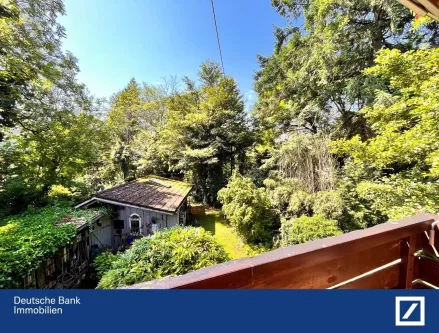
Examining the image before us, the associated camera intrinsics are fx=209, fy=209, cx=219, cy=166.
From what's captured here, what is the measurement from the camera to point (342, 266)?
92 centimetres

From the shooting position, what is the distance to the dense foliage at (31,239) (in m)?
4.48

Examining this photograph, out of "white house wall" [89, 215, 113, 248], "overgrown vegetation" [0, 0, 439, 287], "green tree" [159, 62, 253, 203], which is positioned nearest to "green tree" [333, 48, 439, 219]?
"overgrown vegetation" [0, 0, 439, 287]

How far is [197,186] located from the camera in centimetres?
1547

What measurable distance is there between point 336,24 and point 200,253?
394 inches

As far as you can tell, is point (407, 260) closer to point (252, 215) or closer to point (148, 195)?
point (252, 215)

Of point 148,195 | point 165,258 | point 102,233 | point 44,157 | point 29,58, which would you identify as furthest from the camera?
point 148,195

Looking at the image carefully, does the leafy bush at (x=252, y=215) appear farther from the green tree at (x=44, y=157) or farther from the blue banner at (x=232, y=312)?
the green tree at (x=44, y=157)

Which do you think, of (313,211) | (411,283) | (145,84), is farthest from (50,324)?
(145,84)

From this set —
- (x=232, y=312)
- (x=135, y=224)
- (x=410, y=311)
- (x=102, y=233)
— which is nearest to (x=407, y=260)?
(x=410, y=311)

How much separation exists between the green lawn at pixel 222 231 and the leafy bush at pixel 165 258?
3982 millimetres

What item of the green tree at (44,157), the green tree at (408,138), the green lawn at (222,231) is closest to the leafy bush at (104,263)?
the green lawn at (222,231)

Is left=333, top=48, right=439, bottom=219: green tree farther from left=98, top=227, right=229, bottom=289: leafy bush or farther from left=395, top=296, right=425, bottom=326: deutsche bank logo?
left=395, top=296, right=425, bottom=326: deutsche bank logo

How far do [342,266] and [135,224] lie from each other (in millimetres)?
9148

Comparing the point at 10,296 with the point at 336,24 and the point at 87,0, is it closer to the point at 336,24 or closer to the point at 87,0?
the point at 87,0
